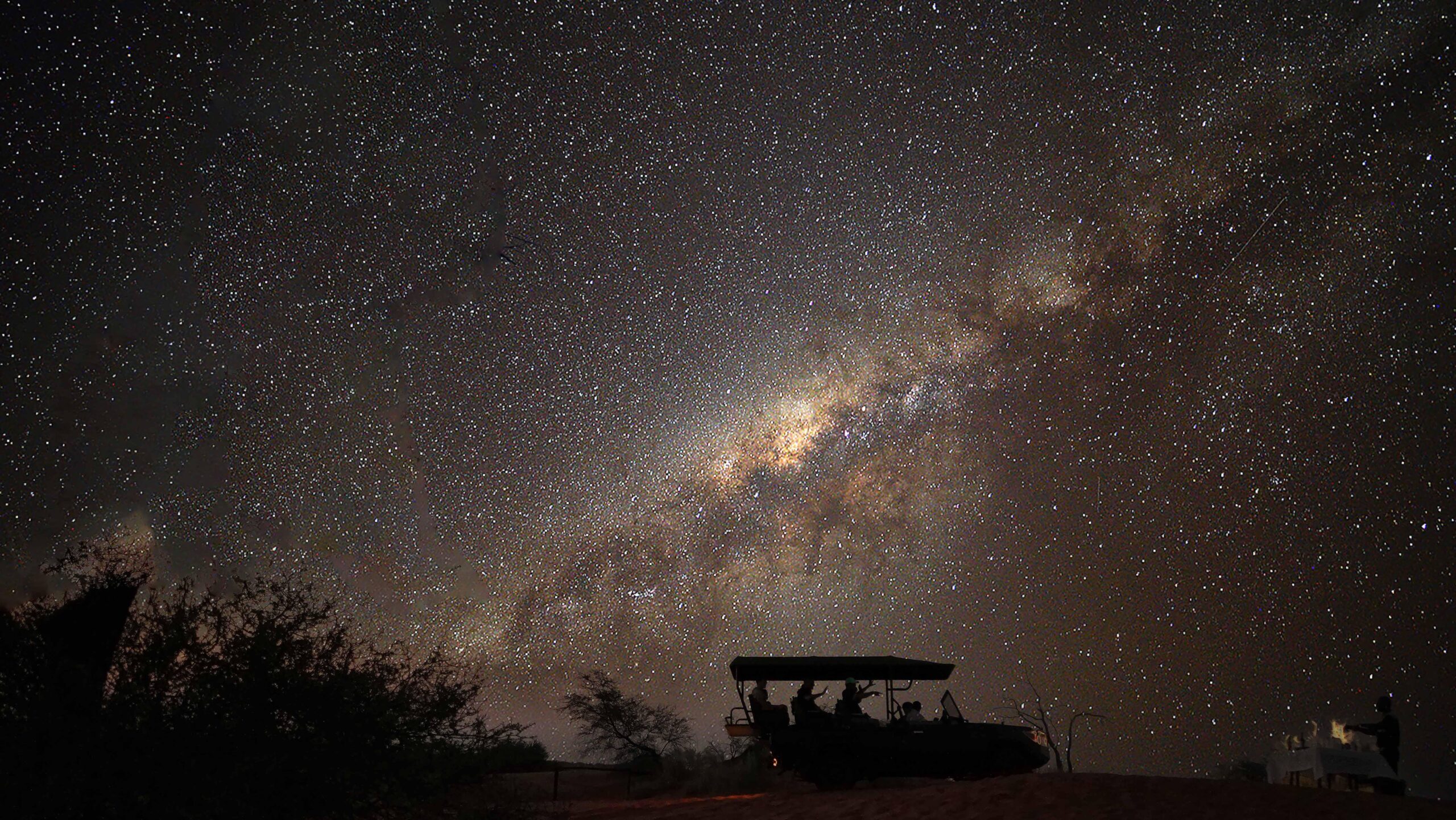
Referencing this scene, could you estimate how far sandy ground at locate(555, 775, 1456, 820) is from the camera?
12.4 m

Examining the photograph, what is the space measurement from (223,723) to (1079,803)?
12385 millimetres

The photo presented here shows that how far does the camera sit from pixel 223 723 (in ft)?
34.1

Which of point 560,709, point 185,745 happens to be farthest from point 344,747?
point 560,709

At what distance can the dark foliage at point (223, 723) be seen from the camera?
9.06 meters

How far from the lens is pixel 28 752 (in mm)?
8820

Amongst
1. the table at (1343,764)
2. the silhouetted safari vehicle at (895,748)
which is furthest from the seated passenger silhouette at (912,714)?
the table at (1343,764)

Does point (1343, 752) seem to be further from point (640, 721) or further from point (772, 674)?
point (640, 721)

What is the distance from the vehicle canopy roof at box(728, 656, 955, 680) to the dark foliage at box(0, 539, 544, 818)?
7056mm

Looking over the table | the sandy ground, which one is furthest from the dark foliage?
the table

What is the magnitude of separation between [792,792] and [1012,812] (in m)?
5.66

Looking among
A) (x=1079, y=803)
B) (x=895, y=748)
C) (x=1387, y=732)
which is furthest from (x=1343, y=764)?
(x=895, y=748)

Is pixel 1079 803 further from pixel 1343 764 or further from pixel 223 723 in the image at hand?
pixel 223 723

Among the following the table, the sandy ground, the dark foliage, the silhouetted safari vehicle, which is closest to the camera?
the dark foliage

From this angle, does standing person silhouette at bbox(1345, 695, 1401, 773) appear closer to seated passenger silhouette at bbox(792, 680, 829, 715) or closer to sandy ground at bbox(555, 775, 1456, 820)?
sandy ground at bbox(555, 775, 1456, 820)
